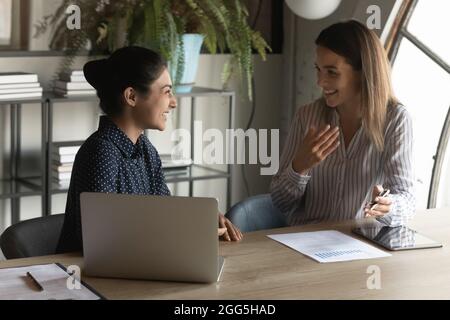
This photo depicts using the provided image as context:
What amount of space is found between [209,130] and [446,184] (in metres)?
1.36

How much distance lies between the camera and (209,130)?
475 centimetres

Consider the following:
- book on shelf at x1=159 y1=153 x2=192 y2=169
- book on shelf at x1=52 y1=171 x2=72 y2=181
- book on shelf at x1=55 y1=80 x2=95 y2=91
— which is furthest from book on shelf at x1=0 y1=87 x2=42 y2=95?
book on shelf at x1=159 y1=153 x2=192 y2=169

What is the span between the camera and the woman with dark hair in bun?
2.46 m

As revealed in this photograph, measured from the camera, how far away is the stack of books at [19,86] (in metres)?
3.82

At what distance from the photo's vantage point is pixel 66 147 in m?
4.03

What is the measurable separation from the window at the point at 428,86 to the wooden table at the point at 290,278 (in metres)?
1.86

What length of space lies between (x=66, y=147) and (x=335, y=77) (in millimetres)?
1655

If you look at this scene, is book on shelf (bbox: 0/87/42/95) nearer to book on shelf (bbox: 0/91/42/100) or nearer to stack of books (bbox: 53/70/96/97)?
book on shelf (bbox: 0/91/42/100)

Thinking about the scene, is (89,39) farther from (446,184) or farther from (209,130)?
(446,184)

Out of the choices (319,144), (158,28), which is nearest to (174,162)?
(158,28)

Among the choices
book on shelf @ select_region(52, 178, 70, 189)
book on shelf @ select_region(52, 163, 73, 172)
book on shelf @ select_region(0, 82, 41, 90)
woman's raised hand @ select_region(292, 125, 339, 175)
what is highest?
book on shelf @ select_region(0, 82, 41, 90)

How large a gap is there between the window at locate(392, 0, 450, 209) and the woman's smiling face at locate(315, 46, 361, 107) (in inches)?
55.4

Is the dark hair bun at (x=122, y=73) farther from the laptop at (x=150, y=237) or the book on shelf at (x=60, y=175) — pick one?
the book on shelf at (x=60, y=175)
